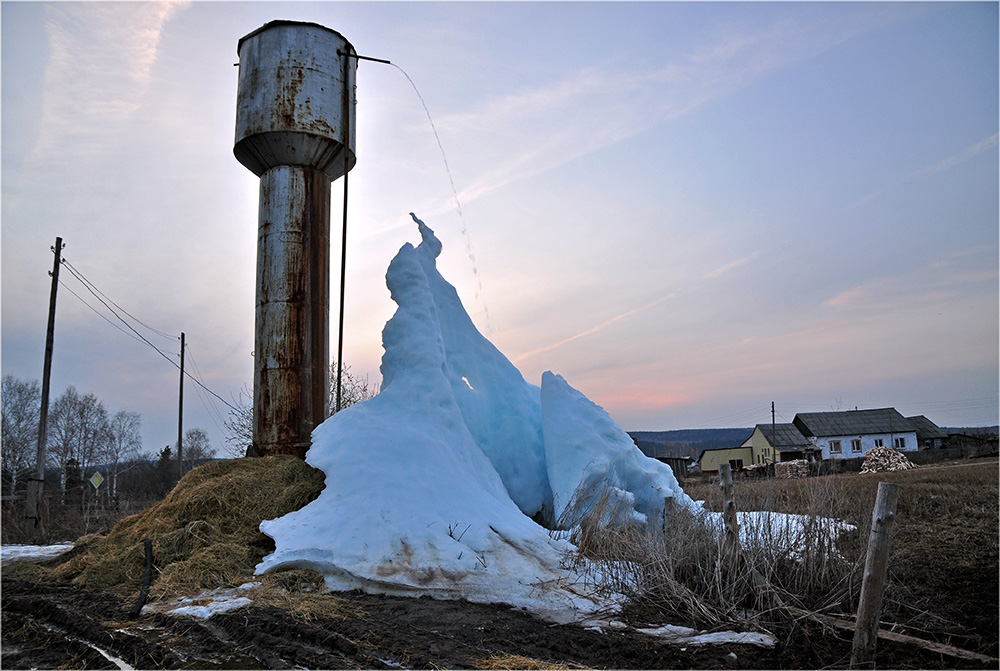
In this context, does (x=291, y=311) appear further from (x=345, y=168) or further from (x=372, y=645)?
(x=372, y=645)

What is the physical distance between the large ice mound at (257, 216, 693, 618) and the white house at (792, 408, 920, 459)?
142ft

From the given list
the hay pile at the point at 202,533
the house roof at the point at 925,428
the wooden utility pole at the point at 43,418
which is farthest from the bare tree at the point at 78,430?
the house roof at the point at 925,428

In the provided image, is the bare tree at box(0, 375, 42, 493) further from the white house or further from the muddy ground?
the white house

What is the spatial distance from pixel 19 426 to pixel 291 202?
3841cm

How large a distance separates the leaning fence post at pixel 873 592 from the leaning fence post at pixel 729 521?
1.43 meters

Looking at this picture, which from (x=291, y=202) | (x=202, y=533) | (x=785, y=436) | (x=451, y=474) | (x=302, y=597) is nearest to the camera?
(x=302, y=597)

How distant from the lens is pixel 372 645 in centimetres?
495

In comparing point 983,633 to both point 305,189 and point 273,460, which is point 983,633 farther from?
point 305,189

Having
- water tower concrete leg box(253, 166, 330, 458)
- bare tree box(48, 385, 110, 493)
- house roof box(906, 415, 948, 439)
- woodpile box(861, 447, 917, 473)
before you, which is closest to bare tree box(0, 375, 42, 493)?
bare tree box(48, 385, 110, 493)

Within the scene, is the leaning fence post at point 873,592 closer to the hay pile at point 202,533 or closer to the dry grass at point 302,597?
the dry grass at point 302,597

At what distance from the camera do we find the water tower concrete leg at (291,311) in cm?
1114

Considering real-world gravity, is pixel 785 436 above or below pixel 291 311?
below

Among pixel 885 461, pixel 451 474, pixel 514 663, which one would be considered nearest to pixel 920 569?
pixel 514 663

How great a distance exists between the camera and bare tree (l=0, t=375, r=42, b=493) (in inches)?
1483
